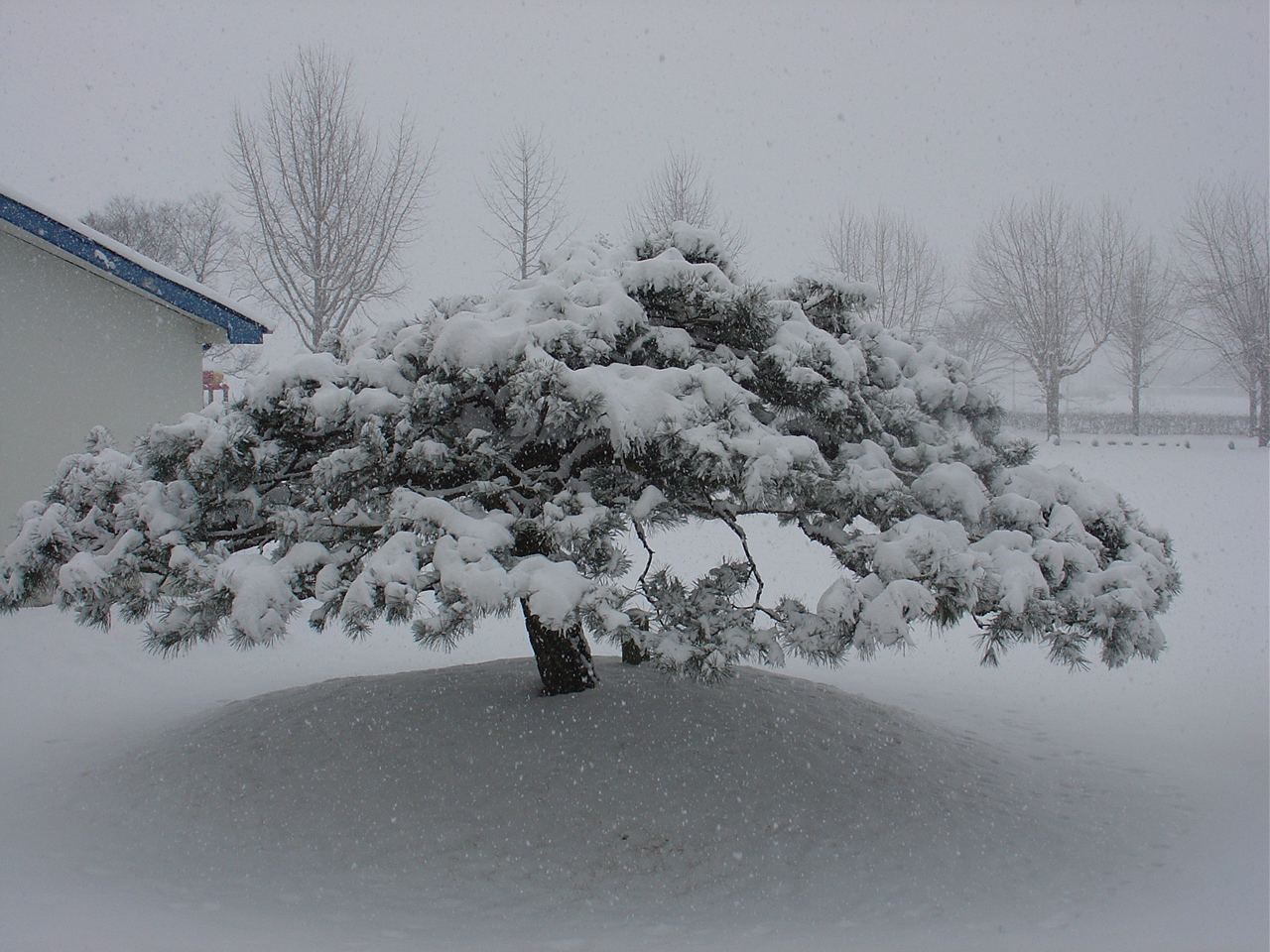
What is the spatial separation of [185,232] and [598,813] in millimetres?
35567

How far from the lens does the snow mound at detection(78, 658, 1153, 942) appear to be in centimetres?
350

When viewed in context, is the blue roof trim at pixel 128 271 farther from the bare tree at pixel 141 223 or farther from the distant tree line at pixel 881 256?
the bare tree at pixel 141 223

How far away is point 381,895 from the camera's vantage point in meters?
3.45

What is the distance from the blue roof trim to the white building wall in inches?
12.6

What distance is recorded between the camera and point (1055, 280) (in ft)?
76.7

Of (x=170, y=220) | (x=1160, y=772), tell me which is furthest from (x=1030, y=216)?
(x=170, y=220)

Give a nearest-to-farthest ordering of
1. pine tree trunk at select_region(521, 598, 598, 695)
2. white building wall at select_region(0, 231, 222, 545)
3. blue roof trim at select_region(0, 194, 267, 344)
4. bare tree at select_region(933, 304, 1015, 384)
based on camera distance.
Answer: pine tree trunk at select_region(521, 598, 598, 695) → blue roof trim at select_region(0, 194, 267, 344) → white building wall at select_region(0, 231, 222, 545) → bare tree at select_region(933, 304, 1015, 384)

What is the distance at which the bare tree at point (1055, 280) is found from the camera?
76.6ft

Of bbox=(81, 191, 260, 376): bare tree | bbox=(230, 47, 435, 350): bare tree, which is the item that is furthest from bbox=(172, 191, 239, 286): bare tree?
bbox=(230, 47, 435, 350): bare tree

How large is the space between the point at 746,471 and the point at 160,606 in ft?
9.20

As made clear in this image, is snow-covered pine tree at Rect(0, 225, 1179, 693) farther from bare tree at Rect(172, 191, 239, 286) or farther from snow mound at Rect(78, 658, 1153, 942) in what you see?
bare tree at Rect(172, 191, 239, 286)

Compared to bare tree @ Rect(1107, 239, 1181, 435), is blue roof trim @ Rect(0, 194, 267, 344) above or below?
below

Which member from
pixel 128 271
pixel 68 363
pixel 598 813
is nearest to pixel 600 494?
pixel 598 813

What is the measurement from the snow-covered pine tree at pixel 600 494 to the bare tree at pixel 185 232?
99.1 feet
